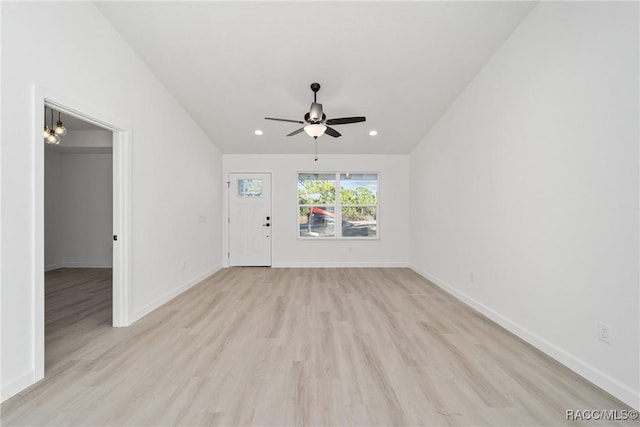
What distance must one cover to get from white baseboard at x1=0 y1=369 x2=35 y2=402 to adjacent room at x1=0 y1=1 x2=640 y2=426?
11 mm

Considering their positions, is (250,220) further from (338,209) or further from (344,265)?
(344,265)

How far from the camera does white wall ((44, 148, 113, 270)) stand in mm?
5668

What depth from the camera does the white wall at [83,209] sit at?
18.6ft

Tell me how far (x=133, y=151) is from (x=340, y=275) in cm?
379

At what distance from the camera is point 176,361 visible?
2.05 metres

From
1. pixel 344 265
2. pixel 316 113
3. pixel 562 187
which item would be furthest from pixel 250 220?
pixel 562 187

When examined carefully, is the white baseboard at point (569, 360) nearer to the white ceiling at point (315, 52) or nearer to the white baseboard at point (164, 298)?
the white ceiling at point (315, 52)

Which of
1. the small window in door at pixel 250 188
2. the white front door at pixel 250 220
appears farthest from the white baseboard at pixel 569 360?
the small window in door at pixel 250 188

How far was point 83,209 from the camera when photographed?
5711 millimetres

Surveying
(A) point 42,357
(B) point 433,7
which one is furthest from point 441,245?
(A) point 42,357

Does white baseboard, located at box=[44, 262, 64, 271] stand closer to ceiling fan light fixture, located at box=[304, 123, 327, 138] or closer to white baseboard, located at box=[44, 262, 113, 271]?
white baseboard, located at box=[44, 262, 113, 271]

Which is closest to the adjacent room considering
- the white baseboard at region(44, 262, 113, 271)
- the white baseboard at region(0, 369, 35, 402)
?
the white baseboard at region(0, 369, 35, 402)

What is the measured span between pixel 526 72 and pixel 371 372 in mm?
3055

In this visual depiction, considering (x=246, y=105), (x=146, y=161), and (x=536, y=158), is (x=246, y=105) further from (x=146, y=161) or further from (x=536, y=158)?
(x=536, y=158)
